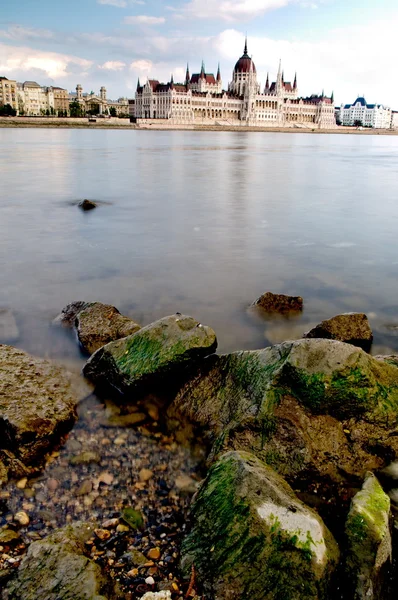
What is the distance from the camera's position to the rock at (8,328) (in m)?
6.45

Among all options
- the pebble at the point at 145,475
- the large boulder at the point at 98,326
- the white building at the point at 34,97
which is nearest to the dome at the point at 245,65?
the white building at the point at 34,97

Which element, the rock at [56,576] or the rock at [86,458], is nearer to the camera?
the rock at [56,576]

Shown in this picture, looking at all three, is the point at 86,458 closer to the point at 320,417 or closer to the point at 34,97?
the point at 320,417

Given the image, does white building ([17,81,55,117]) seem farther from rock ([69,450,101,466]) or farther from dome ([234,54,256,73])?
rock ([69,450,101,466])

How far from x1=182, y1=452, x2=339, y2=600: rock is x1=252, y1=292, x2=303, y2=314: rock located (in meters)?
4.58

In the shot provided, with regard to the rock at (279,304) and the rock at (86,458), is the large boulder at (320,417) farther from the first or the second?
the rock at (279,304)

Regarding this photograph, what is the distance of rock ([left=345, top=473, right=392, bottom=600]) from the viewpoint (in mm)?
2596

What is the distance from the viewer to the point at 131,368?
488 cm

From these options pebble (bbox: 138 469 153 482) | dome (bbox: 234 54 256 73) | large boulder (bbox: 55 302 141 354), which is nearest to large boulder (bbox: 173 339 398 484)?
→ pebble (bbox: 138 469 153 482)

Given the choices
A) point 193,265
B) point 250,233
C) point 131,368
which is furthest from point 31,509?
point 250,233

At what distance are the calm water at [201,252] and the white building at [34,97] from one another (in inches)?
5728

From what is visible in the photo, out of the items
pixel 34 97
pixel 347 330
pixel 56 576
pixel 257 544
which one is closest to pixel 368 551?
pixel 257 544

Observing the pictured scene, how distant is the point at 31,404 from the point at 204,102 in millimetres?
155007

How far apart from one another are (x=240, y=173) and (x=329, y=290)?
20.9 meters
